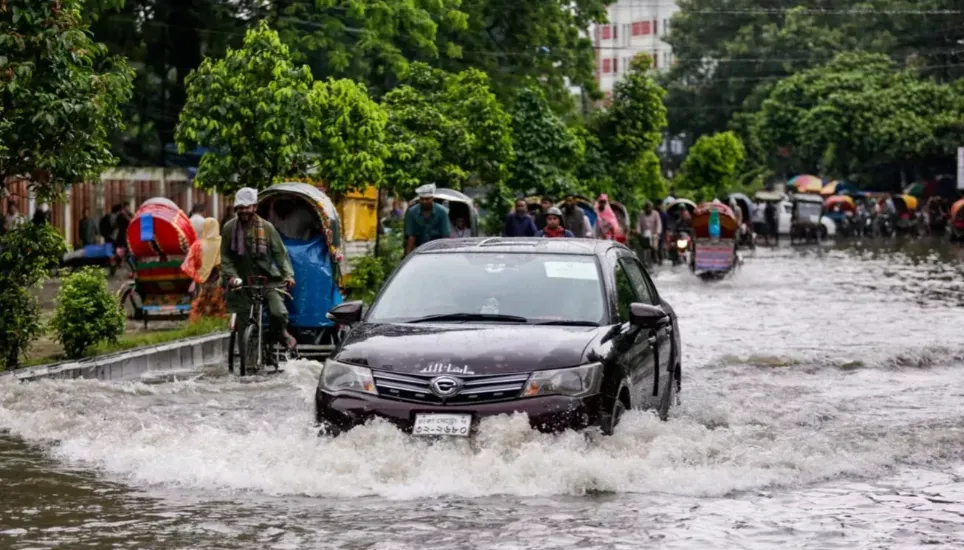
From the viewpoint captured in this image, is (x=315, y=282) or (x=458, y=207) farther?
(x=458, y=207)

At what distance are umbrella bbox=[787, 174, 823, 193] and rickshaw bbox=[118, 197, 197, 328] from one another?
237 feet

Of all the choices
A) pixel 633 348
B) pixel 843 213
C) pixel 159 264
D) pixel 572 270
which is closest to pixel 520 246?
pixel 572 270

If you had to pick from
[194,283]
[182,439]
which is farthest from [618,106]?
[182,439]

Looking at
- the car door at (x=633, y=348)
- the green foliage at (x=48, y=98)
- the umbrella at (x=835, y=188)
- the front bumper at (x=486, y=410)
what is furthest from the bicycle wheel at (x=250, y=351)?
the umbrella at (x=835, y=188)

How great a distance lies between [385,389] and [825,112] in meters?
80.3

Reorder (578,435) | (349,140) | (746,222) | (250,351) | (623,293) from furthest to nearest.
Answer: (746,222)
(349,140)
(250,351)
(623,293)
(578,435)

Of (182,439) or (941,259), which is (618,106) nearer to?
(941,259)

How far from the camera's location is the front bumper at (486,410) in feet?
31.2

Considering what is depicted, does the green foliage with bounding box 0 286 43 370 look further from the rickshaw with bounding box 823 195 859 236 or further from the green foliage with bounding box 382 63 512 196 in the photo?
the rickshaw with bounding box 823 195 859 236

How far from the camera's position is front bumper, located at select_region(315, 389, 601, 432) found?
952cm

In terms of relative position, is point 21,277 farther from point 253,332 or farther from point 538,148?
point 538,148

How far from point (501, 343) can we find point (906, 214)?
243 ft

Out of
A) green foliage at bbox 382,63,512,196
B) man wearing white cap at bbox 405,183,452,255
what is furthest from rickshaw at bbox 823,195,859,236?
man wearing white cap at bbox 405,183,452,255

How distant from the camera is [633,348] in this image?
1079 centimetres
